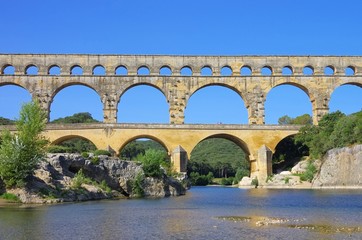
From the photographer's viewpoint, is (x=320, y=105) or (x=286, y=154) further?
(x=286, y=154)

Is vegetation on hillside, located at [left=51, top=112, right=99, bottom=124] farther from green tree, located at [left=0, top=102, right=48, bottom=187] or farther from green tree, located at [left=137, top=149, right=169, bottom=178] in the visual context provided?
green tree, located at [left=0, top=102, right=48, bottom=187]

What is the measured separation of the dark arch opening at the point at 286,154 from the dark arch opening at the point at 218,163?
35.4 ft

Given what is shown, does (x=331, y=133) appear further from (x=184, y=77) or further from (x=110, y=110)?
(x=110, y=110)

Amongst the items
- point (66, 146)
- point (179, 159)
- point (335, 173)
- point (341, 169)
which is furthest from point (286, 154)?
point (66, 146)

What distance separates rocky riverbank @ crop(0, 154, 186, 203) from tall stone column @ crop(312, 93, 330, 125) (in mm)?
25108

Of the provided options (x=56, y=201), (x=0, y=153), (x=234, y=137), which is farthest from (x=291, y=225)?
(x=234, y=137)

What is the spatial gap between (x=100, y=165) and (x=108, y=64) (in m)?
25.7

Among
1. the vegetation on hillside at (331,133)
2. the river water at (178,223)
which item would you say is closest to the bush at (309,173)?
the vegetation on hillside at (331,133)

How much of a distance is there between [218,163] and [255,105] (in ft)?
125

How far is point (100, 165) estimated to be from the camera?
116 feet

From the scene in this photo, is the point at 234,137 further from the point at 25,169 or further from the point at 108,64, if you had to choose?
the point at 25,169

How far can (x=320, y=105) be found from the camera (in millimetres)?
58844

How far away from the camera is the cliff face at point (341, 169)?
45906 millimetres

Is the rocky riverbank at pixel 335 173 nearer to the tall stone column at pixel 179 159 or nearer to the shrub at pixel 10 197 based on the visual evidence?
the tall stone column at pixel 179 159
